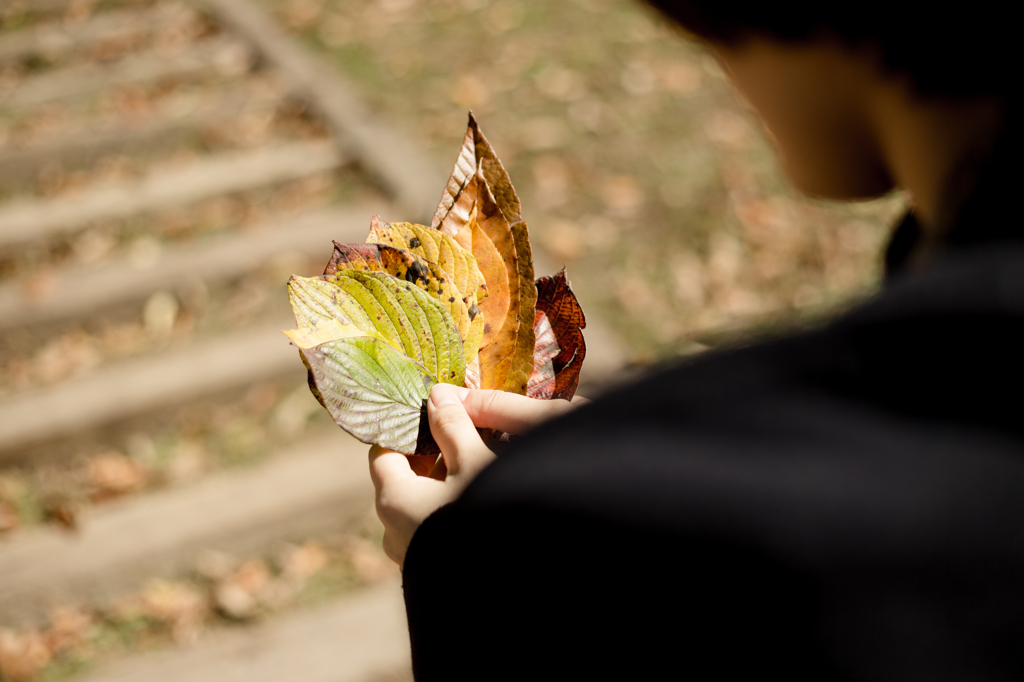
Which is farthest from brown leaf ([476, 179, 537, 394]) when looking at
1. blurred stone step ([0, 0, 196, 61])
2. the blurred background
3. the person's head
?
blurred stone step ([0, 0, 196, 61])

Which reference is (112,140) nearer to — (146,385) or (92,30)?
(92,30)

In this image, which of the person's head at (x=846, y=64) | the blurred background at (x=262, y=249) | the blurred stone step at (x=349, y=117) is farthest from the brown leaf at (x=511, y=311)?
the blurred stone step at (x=349, y=117)

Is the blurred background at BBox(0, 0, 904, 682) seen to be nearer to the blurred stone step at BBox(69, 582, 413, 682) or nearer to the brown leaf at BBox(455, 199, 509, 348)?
the blurred stone step at BBox(69, 582, 413, 682)

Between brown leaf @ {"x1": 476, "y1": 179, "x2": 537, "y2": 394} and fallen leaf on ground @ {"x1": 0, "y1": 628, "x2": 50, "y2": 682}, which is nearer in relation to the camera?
brown leaf @ {"x1": 476, "y1": 179, "x2": 537, "y2": 394}

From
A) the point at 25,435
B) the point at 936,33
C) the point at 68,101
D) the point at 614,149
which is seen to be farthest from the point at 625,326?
the point at 68,101

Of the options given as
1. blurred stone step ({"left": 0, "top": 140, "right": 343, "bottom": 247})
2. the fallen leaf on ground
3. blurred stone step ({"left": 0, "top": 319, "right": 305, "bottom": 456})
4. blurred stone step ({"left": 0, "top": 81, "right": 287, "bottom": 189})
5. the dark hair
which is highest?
blurred stone step ({"left": 0, "top": 81, "right": 287, "bottom": 189})

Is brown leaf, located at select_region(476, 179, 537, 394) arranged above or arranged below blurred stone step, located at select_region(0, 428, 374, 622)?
above
